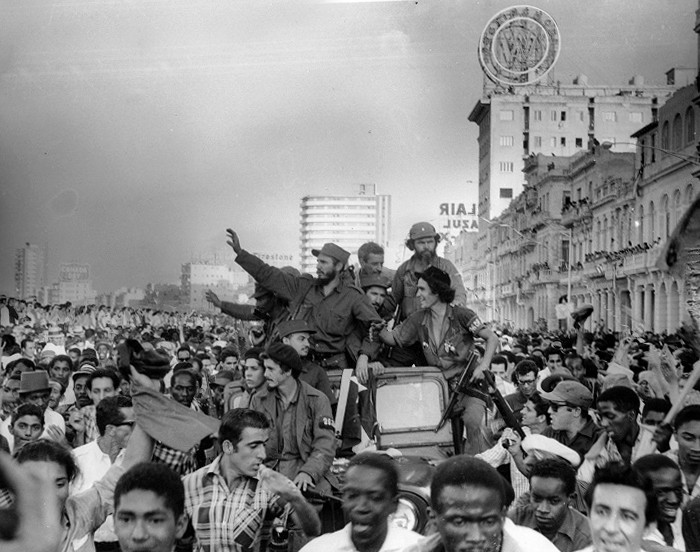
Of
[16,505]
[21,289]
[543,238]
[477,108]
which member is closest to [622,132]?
[477,108]

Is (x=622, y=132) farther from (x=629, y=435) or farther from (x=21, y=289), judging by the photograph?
(x=629, y=435)

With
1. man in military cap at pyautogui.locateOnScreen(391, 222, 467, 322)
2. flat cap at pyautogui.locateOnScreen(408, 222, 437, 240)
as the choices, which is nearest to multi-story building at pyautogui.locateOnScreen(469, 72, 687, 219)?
man in military cap at pyautogui.locateOnScreen(391, 222, 467, 322)

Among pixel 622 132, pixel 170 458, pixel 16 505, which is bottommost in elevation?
pixel 170 458

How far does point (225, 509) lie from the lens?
209 inches

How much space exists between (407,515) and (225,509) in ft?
3.33

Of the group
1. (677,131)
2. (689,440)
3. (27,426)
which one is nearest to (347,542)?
(689,440)

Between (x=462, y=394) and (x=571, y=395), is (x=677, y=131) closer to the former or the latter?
(x=462, y=394)

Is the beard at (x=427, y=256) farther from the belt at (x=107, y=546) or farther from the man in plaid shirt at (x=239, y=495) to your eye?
the belt at (x=107, y=546)

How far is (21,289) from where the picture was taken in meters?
38.7

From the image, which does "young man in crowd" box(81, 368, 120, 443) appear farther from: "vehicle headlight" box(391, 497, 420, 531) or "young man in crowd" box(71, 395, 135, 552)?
"vehicle headlight" box(391, 497, 420, 531)

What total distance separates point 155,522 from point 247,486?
96 centimetres

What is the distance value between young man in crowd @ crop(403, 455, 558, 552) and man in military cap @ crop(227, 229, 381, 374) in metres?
4.82

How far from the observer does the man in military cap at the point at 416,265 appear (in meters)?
10.4

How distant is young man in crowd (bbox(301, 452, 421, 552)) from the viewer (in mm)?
4723
